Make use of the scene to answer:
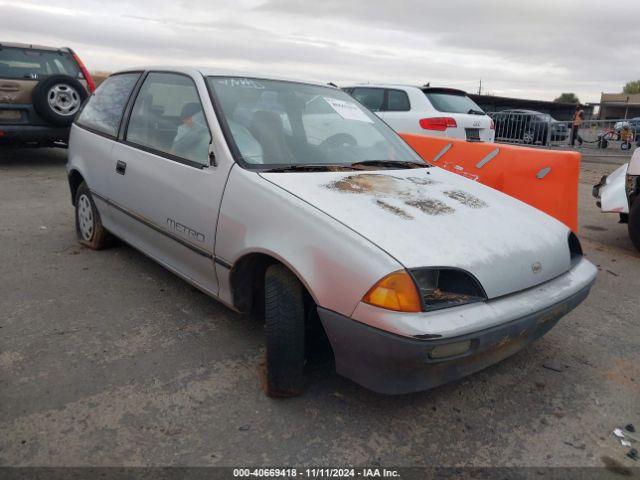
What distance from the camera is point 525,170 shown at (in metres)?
4.71

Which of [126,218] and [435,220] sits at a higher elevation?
[435,220]

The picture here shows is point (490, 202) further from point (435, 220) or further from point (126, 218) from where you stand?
point (126, 218)

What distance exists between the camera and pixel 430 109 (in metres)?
8.10

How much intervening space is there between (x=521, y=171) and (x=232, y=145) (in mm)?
2987

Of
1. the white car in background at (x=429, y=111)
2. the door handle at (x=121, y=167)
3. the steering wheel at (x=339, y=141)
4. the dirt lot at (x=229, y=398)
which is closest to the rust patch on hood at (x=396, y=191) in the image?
the steering wheel at (x=339, y=141)

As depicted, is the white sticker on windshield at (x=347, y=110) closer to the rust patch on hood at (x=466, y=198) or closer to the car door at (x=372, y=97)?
the rust patch on hood at (x=466, y=198)

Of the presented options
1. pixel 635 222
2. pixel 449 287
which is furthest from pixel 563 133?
pixel 449 287

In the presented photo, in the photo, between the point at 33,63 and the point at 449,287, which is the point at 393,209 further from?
the point at 33,63

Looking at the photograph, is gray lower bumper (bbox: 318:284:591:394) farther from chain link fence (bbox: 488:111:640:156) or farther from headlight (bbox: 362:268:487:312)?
chain link fence (bbox: 488:111:640:156)

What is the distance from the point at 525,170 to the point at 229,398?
3469 millimetres

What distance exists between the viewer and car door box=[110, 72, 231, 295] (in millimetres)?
2910

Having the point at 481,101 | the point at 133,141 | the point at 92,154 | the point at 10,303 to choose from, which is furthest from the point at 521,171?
the point at 481,101

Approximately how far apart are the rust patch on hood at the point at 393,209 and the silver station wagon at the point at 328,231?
0.01 m

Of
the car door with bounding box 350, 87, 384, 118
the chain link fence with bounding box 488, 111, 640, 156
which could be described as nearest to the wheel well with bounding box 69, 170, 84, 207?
the car door with bounding box 350, 87, 384, 118
